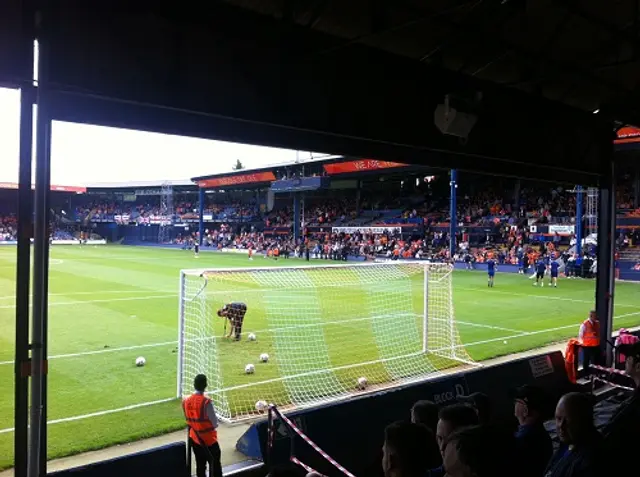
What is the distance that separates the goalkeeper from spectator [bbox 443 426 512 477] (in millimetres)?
9745

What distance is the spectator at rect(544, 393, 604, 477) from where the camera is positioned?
10.9ft

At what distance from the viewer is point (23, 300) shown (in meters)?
4.21

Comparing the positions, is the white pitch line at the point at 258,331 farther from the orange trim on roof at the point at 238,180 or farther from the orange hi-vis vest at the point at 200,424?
the orange trim on roof at the point at 238,180

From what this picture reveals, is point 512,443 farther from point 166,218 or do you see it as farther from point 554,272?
point 166,218

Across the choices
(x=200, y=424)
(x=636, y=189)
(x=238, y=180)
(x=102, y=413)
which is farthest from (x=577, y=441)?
(x=238, y=180)

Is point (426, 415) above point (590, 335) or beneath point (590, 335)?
above

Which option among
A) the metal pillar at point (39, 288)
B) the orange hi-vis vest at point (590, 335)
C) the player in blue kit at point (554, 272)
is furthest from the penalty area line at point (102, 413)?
the player in blue kit at point (554, 272)

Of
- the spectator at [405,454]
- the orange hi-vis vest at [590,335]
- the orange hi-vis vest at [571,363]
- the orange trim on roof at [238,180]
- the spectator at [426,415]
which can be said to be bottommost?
the orange hi-vis vest at [571,363]

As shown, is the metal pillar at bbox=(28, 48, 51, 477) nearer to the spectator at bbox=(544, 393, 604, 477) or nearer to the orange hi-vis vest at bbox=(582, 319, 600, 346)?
the spectator at bbox=(544, 393, 604, 477)

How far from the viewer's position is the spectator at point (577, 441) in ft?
10.9

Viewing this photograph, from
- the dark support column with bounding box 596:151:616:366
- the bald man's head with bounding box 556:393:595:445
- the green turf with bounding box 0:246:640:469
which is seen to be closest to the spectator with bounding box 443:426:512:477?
the bald man's head with bounding box 556:393:595:445

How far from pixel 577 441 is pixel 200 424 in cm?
354

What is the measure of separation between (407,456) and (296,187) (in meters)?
44.4

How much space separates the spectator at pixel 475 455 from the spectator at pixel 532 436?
1.26 meters
